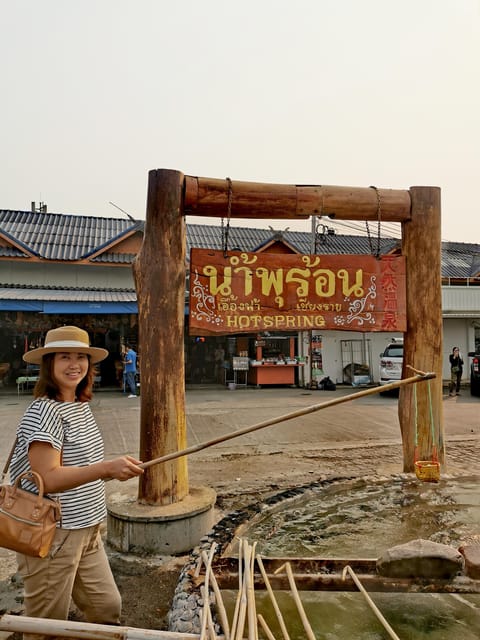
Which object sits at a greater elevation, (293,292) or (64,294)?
(64,294)

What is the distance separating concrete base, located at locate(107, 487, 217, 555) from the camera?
4234 millimetres

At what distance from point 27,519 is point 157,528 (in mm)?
2116

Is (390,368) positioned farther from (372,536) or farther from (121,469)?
(121,469)

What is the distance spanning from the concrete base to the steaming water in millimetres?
444

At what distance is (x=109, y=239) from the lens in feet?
66.9

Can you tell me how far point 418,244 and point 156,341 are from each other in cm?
320

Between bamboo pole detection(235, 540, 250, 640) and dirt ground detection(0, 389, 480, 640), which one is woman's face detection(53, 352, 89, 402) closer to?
bamboo pole detection(235, 540, 250, 640)

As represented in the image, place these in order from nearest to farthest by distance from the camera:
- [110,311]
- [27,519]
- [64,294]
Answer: [27,519] < [110,311] < [64,294]

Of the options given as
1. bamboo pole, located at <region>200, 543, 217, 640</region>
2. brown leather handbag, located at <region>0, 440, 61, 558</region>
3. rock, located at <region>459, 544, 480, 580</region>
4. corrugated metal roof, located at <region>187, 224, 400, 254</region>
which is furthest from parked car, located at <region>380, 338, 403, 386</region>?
brown leather handbag, located at <region>0, 440, 61, 558</region>

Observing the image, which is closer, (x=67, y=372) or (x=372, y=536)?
(x=67, y=372)

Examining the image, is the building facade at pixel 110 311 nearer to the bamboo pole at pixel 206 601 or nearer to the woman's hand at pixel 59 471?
the bamboo pole at pixel 206 601

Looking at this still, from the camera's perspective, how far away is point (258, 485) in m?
6.38

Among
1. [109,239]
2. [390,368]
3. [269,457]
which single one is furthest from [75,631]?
[109,239]

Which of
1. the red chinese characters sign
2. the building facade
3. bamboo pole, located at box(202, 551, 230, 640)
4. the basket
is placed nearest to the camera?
bamboo pole, located at box(202, 551, 230, 640)
